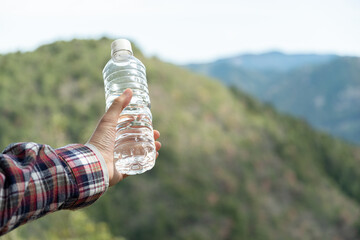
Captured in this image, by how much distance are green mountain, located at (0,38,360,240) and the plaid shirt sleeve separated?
1264 centimetres

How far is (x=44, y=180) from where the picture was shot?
1294 millimetres

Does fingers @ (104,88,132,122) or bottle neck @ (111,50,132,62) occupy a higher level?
bottle neck @ (111,50,132,62)

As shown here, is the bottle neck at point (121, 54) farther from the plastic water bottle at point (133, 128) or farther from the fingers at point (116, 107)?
the fingers at point (116, 107)

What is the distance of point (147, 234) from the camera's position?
2036cm

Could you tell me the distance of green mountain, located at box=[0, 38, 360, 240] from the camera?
70.5 ft

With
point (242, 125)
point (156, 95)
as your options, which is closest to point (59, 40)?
point (156, 95)

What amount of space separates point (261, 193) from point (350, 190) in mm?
16228

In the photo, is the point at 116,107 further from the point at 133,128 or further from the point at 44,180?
the point at 44,180

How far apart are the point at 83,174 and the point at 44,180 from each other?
14 cm

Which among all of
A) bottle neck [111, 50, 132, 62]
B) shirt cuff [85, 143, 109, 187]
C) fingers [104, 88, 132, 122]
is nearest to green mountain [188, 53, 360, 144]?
bottle neck [111, 50, 132, 62]

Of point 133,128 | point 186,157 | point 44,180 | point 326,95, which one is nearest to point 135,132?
point 133,128

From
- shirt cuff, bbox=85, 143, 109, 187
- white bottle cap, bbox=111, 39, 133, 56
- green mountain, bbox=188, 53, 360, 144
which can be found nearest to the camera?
shirt cuff, bbox=85, 143, 109, 187

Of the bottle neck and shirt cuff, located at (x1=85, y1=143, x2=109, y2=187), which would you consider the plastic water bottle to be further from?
shirt cuff, located at (x1=85, y1=143, x2=109, y2=187)

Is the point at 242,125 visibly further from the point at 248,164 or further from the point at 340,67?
the point at 340,67
